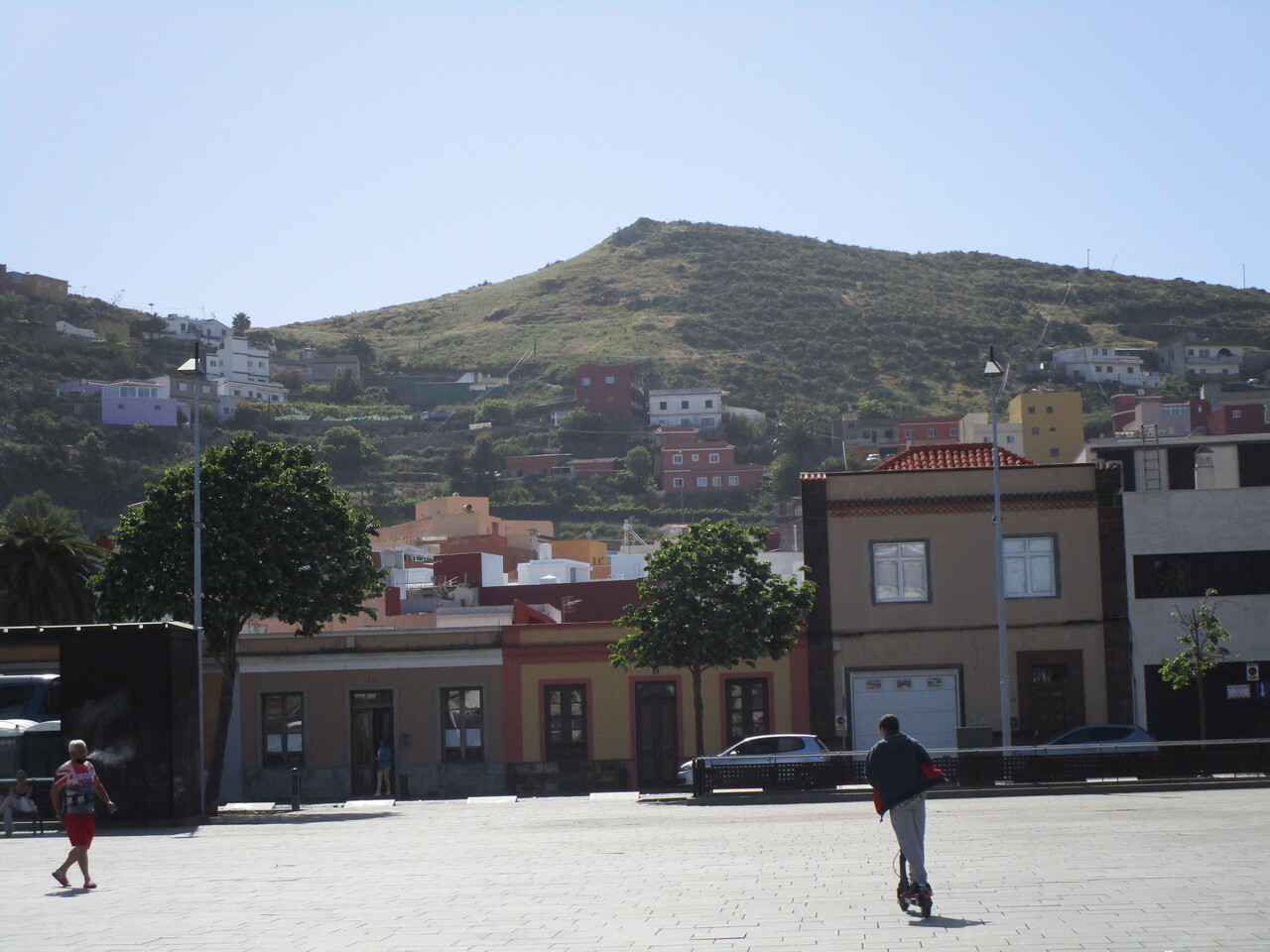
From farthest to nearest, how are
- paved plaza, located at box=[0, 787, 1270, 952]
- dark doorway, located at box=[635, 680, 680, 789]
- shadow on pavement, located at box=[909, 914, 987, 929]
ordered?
dark doorway, located at box=[635, 680, 680, 789] < shadow on pavement, located at box=[909, 914, 987, 929] < paved plaza, located at box=[0, 787, 1270, 952]

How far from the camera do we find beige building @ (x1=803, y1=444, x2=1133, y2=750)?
35844mm

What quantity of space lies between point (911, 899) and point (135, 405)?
143m

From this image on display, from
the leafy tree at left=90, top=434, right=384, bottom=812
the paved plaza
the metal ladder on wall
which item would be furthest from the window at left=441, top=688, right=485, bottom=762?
the metal ladder on wall

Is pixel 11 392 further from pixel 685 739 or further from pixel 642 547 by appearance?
pixel 685 739

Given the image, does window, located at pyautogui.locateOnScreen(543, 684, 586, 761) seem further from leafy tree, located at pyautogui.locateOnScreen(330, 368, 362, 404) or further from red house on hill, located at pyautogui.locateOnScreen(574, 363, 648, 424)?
leafy tree, located at pyautogui.locateOnScreen(330, 368, 362, 404)

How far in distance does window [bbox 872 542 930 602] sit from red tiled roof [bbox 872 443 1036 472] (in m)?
2.82

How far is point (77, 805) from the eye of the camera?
15.3 meters

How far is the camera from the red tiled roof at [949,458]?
39594 millimetres

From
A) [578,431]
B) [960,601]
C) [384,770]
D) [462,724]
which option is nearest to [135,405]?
[578,431]

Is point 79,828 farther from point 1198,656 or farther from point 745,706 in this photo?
point 1198,656

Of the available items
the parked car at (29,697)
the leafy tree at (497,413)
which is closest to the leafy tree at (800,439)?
the leafy tree at (497,413)

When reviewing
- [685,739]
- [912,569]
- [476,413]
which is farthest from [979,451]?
[476,413]

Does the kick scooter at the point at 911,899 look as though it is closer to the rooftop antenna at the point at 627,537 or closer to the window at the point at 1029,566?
the window at the point at 1029,566

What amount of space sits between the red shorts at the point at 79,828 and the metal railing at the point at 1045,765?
50.7ft
